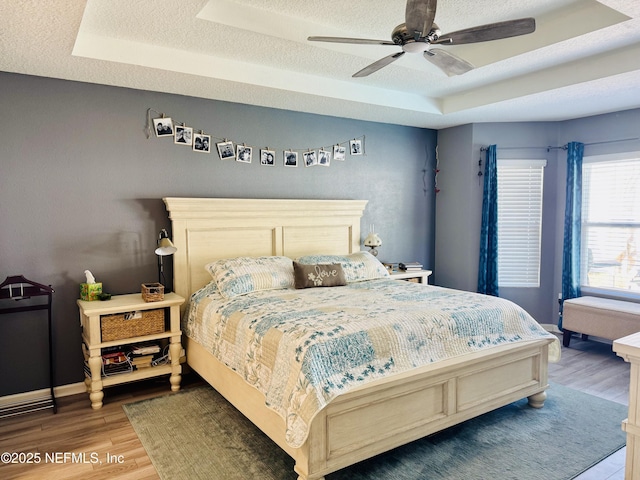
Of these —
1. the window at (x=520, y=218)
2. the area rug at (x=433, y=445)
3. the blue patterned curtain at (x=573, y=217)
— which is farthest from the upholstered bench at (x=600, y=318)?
the area rug at (x=433, y=445)

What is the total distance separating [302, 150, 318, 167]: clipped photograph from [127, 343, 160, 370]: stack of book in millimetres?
2276

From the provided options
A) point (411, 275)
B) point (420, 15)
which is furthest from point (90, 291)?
point (411, 275)

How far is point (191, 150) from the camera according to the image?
3900mm

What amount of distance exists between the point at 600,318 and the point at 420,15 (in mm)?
3622

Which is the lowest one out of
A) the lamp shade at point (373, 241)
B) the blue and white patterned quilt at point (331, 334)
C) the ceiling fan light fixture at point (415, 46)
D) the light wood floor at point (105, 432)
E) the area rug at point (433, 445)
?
the light wood floor at point (105, 432)

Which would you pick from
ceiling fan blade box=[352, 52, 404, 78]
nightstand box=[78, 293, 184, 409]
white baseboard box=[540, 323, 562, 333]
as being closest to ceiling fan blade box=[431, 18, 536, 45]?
ceiling fan blade box=[352, 52, 404, 78]

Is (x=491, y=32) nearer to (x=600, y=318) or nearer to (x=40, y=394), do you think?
(x=600, y=318)

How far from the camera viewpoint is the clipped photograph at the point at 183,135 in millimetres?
3812

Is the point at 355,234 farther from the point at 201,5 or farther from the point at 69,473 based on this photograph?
the point at 69,473

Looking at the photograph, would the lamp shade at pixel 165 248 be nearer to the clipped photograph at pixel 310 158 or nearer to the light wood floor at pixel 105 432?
the light wood floor at pixel 105 432

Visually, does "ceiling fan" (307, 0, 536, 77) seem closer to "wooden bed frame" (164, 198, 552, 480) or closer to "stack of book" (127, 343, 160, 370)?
"wooden bed frame" (164, 198, 552, 480)

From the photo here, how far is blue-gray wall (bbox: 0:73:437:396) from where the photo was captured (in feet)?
10.6

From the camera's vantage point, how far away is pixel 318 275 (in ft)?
12.2

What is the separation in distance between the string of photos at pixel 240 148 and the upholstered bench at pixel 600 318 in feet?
8.97
